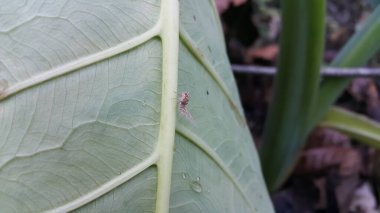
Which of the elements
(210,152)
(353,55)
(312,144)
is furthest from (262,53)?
(210,152)

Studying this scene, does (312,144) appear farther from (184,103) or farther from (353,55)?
(184,103)

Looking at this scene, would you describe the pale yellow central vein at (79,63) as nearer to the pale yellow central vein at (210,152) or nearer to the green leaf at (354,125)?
the pale yellow central vein at (210,152)

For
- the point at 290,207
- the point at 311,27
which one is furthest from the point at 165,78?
the point at 290,207

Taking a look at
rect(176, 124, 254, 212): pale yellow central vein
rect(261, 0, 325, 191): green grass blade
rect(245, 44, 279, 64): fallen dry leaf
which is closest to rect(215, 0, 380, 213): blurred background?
rect(245, 44, 279, 64): fallen dry leaf

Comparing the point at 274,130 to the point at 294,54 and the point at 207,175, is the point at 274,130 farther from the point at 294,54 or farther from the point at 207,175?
the point at 207,175

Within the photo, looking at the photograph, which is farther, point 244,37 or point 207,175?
point 244,37

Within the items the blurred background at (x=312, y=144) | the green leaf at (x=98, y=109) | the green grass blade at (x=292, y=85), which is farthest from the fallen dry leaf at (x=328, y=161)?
the green leaf at (x=98, y=109)
